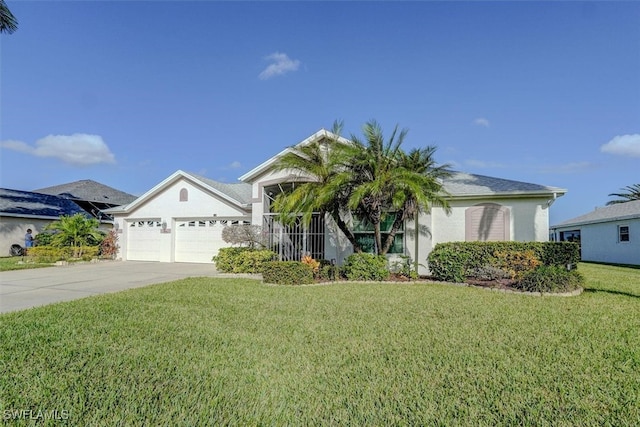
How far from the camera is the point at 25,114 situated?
1420 cm

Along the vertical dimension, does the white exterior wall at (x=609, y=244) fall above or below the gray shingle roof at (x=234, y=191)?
below

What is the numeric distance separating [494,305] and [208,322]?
6.09 meters

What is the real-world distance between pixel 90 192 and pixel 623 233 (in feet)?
134

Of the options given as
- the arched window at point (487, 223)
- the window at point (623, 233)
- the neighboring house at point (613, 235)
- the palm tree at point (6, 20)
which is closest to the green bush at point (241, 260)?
the arched window at point (487, 223)

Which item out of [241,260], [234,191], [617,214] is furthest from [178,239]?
[617,214]

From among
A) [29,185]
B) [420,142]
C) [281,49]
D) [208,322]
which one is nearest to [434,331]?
[208,322]

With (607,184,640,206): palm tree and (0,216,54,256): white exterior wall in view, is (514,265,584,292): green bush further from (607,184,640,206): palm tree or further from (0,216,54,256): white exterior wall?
(607,184,640,206): palm tree

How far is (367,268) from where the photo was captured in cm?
1124

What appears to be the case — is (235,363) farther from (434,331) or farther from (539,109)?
(539,109)

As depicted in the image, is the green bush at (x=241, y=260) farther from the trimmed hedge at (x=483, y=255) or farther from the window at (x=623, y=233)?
the window at (x=623, y=233)

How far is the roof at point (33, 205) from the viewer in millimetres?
22514

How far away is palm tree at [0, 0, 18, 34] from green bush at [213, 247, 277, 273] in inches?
553

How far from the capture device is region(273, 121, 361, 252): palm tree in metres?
11.4

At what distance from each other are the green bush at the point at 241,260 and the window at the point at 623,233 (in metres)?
23.1
